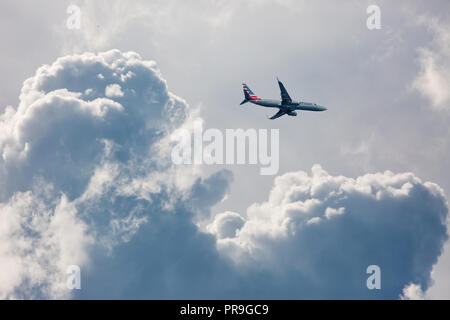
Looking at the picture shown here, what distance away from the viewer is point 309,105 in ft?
656
